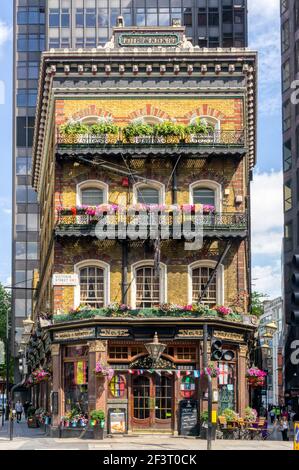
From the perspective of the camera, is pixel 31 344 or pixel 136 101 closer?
pixel 136 101

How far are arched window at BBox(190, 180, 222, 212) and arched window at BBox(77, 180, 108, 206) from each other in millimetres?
3978

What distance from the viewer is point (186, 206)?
4250 cm

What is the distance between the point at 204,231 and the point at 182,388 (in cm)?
694

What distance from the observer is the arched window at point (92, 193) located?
142 ft

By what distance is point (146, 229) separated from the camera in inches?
1662

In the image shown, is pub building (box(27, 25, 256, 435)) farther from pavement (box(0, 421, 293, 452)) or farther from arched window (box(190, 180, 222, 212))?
pavement (box(0, 421, 293, 452))

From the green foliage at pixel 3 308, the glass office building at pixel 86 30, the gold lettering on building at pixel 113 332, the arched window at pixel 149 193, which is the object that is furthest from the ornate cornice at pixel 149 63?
the green foliage at pixel 3 308

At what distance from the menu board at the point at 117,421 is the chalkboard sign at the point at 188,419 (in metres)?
2.36

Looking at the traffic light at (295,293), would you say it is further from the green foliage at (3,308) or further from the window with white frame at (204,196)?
the green foliage at (3,308)

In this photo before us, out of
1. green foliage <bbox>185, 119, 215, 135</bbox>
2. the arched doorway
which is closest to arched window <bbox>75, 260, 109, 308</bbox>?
the arched doorway

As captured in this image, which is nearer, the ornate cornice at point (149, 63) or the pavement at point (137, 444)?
the pavement at point (137, 444)

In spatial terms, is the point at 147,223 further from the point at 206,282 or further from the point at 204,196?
the point at 206,282
